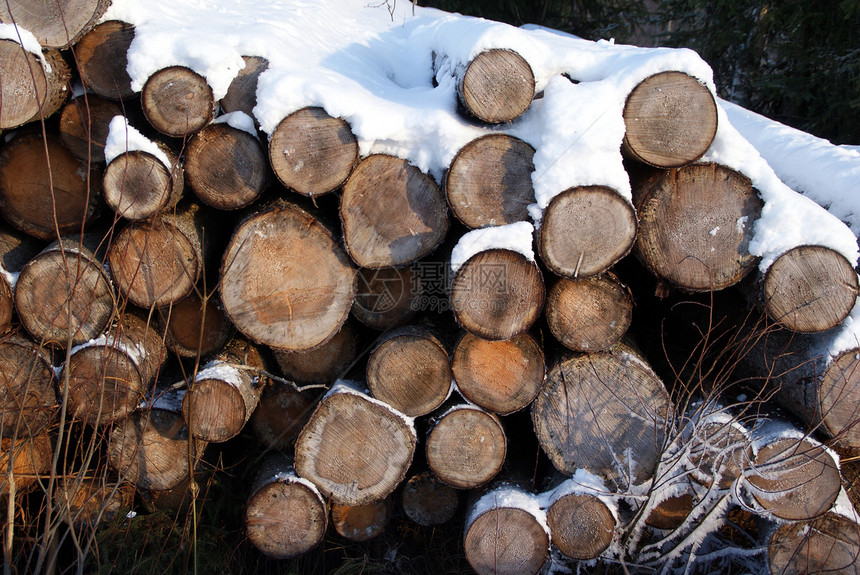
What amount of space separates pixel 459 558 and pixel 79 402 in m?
1.92

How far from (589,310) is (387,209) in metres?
0.93

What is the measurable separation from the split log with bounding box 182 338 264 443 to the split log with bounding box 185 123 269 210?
0.78 meters

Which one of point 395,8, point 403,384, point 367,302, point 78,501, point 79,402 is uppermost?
point 395,8

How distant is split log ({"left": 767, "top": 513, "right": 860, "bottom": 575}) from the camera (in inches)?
88.7

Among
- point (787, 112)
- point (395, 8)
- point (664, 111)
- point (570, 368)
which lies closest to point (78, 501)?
point (570, 368)

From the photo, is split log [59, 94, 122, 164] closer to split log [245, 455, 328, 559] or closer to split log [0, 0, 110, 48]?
split log [0, 0, 110, 48]

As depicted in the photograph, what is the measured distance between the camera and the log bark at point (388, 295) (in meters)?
2.46

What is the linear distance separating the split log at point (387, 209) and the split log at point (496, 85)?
0.36 meters

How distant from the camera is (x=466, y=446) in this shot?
94.3 inches

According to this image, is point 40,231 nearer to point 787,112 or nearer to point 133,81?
point 133,81

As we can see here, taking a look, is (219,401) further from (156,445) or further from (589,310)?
(589,310)

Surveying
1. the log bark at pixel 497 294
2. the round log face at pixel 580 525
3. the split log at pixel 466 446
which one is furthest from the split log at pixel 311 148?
the round log face at pixel 580 525

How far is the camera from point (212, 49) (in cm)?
227

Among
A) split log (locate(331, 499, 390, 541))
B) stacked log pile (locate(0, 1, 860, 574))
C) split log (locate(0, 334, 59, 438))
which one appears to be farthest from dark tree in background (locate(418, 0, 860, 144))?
split log (locate(0, 334, 59, 438))
